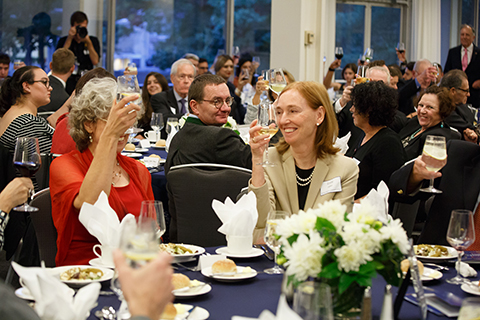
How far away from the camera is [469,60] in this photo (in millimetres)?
9250

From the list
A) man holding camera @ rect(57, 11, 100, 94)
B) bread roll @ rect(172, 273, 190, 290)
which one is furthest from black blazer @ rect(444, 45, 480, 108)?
bread roll @ rect(172, 273, 190, 290)

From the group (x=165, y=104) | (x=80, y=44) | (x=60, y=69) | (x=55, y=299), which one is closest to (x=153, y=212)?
(x=55, y=299)

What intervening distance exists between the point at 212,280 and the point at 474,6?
1227cm

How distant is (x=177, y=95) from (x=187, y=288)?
16.5ft

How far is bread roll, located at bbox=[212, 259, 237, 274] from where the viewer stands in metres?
1.64

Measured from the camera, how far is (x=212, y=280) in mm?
1622

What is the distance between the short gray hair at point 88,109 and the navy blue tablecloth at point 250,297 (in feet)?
2.96

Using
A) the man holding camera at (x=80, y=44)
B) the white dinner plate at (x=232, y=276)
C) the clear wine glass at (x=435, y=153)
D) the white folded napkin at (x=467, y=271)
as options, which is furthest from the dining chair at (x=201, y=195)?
A: the man holding camera at (x=80, y=44)

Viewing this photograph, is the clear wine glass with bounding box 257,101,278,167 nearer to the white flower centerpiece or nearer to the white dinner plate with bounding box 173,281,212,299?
the white dinner plate with bounding box 173,281,212,299

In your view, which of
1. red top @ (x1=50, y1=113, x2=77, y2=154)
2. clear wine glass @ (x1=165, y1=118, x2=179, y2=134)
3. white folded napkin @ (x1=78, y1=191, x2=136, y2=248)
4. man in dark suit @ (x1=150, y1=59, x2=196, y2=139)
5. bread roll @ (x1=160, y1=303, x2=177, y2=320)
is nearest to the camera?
bread roll @ (x1=160, y1=303, x2=177, y2=320)

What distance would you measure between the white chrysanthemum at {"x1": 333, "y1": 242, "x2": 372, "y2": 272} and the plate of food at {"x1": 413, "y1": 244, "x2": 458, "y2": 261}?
797mm

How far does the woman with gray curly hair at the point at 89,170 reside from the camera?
2137mm

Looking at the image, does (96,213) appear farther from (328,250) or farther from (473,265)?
(473,265)

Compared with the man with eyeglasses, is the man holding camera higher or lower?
higher
